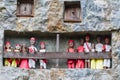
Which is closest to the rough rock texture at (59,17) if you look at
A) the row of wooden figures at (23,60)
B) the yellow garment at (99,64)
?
the row of wooden figures at (23,60)

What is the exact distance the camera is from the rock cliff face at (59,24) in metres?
14.3

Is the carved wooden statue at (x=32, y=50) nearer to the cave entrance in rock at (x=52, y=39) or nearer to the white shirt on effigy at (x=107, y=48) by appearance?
the cave entrance in rock at (x=52, y=39)

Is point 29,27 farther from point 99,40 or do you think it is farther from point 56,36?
point 99,40

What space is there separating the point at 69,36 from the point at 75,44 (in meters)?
0.24

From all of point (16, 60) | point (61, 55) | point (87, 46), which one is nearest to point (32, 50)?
point (16, 60)

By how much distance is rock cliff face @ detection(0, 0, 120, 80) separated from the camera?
14.3 metres

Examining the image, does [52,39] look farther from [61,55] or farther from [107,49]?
[107,49]

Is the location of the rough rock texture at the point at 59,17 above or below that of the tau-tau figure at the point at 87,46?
above

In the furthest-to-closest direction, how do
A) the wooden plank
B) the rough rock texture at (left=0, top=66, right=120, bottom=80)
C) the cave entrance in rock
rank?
the cave entrance in rock, the wooden plank, the rough rock texture at (left=0, top=66, right=120, bottom=80)

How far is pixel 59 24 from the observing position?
14648mm

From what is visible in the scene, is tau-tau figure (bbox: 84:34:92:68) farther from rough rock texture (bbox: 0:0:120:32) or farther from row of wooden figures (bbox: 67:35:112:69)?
rough rock texture (bbox: 0:0:120:32)

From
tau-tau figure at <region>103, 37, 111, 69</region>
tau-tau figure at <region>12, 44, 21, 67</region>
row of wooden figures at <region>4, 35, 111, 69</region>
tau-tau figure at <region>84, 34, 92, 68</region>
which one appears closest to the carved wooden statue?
row of wooden figures at <region>4, 35, 111, 69</region>

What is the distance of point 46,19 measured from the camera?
14.7 m

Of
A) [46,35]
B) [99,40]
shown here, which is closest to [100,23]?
[99,40]
